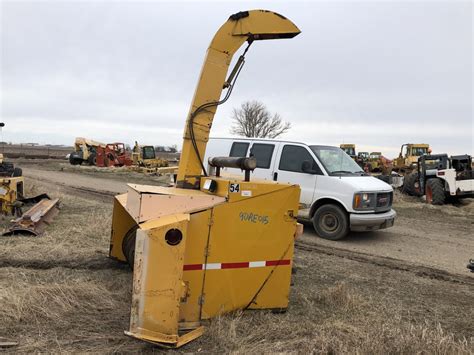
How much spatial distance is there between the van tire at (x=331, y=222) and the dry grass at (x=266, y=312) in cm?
179

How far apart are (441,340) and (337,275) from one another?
253 cm

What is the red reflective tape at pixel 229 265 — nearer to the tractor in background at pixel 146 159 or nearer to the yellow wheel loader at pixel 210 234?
the yellow wheel loader at pixel 210 234

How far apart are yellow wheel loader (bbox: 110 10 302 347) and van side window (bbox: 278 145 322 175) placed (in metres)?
4.18

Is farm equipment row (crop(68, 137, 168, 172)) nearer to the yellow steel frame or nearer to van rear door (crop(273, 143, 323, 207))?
the yellow steel frame

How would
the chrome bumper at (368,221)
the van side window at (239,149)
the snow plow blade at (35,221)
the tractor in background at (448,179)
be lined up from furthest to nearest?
the tractor in background at (448,179), the van side window at (239,149), the chrome bumper at (368,221), the snow plow blade at (35,221)

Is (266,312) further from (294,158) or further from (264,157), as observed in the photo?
(264,157)

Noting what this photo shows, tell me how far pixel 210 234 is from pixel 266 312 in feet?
3.48

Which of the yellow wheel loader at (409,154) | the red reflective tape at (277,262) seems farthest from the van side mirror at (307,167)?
the yellow wheel loader at (409,154)

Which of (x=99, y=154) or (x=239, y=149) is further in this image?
(x=99, y=154)

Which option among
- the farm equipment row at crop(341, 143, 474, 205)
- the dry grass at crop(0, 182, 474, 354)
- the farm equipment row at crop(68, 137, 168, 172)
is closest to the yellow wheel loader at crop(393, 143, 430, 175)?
the farm equipment row at crop(341, 143, 474, 205)

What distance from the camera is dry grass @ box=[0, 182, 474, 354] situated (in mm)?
3539

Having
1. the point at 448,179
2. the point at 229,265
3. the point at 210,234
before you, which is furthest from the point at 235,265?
the point at 448,179

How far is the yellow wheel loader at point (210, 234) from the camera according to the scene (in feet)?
11.6

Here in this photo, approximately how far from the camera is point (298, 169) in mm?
8820
